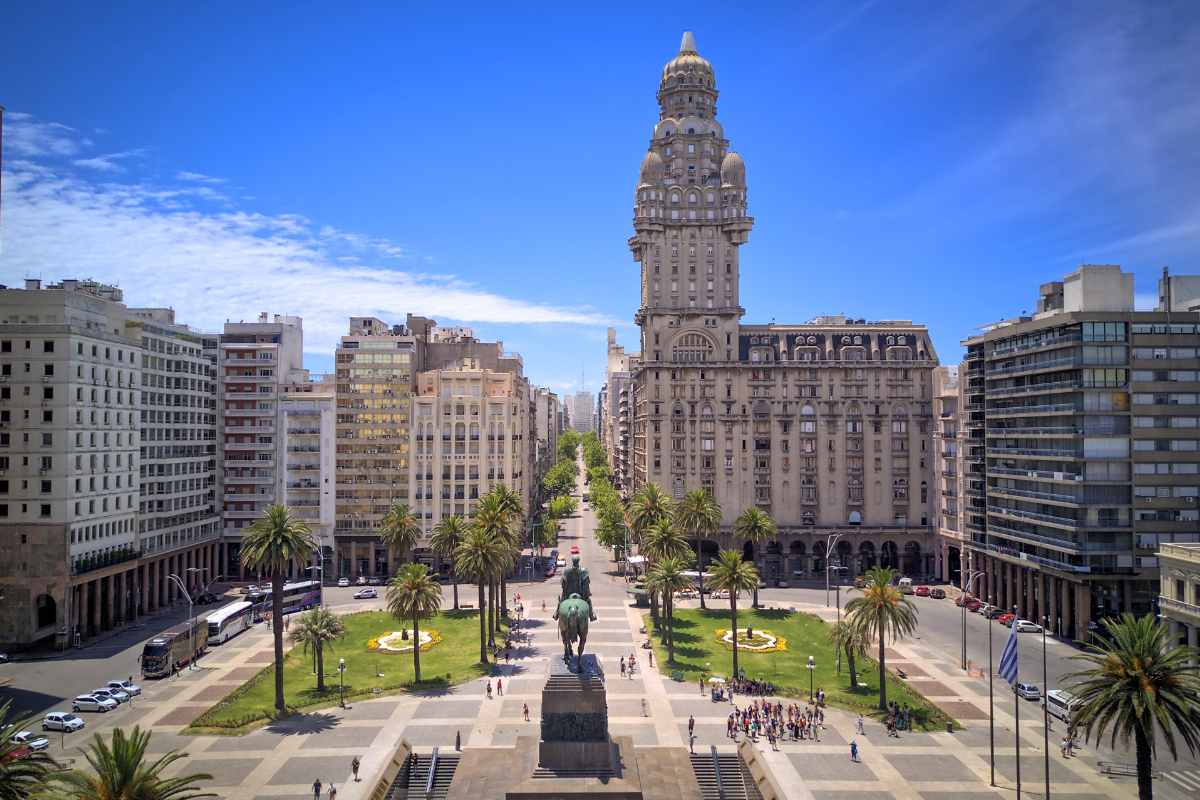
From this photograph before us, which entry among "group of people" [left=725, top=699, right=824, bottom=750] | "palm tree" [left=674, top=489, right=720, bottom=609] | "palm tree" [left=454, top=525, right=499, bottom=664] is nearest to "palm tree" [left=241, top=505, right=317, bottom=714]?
"palm tree" [left=454, top=525, right=499, bottom=664]

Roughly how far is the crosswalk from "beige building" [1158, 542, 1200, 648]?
43.3 ft

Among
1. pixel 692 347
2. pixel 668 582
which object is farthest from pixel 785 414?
pixel 668 582

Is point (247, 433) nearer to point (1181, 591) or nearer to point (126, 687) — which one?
point (126, 687)

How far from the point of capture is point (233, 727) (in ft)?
211

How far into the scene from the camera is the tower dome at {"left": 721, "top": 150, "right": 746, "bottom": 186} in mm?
141500

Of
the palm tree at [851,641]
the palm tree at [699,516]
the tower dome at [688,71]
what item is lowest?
the palm tree at [851,641]

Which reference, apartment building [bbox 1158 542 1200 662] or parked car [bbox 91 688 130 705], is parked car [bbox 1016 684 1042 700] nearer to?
apartment building [bbox 1158 542 1200 662]

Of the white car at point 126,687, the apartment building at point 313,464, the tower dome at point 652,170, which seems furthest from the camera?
the tower dome at point 652,170

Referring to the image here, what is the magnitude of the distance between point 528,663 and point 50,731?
4107 cm

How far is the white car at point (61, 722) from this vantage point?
64188mm

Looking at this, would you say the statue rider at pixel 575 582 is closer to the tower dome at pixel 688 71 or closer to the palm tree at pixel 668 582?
the palm tree at pixel 668 582

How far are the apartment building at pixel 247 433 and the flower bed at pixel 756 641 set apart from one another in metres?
77.5

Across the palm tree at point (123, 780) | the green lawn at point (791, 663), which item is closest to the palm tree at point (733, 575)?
the green lawn at point (791, 663)

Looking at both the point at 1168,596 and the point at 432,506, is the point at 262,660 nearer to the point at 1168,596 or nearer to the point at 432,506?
the point at 432,506
